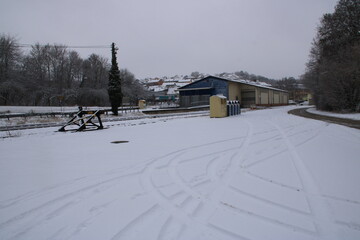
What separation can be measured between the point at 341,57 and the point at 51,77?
57.4 meters

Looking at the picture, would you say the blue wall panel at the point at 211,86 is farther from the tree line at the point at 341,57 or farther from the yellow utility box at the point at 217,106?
the yellow utility box at the point at 217,106

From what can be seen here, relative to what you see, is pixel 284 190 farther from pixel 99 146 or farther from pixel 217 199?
pixel 99 146

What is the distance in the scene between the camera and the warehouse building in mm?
42125

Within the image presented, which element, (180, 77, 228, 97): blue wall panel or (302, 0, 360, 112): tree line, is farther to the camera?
(180, 77, 228, 97): blue wall panel

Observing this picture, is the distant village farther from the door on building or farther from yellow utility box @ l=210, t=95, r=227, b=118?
yellow utility box @ l=210, t=95, r=227, b=118

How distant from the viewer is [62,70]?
54.0 m

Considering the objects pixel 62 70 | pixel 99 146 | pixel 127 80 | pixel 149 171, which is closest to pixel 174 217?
pixel 149 171

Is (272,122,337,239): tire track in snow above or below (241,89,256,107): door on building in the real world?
below

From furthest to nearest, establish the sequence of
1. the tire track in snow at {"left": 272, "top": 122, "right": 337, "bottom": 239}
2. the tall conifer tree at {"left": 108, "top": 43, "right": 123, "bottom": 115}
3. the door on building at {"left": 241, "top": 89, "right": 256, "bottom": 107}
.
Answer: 1. the door on building at {"left": 241, "top": 89, "right": 256, "bottom": 107}
2. the tall conifer tree at {"left": 108, "top": 43, "right": 123, "bottom": 115}
3. the tire track in snow at {"left": 272, "top": 122, "right": 337, "bottom": 239}

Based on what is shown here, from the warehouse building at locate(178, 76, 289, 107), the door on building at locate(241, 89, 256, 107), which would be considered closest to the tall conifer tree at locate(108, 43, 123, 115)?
the warehouse building at locate(178, 76, 289, 107)

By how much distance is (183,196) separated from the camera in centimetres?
348

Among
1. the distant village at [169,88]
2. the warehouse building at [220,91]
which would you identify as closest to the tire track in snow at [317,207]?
the warehouse building at [220,91]

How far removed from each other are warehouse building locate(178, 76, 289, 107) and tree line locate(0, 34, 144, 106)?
43.4 feet

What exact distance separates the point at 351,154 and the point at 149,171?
5519 millimetres
